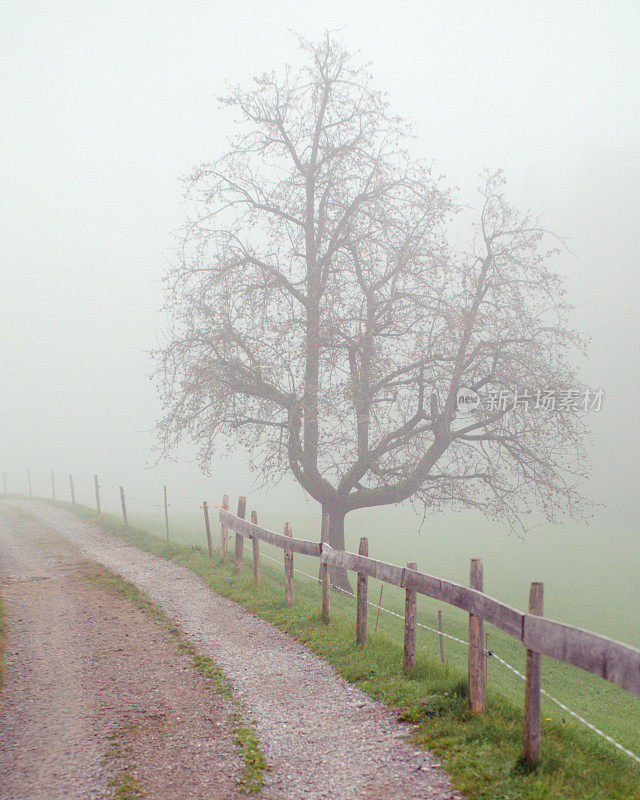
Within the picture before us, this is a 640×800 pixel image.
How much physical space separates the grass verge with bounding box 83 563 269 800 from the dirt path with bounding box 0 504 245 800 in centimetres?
3

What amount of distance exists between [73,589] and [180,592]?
2.37 m

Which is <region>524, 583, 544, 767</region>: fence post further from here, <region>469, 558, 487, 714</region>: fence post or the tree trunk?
the tree trunk

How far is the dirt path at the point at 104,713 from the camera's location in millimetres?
5027

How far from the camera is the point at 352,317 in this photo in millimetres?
16312

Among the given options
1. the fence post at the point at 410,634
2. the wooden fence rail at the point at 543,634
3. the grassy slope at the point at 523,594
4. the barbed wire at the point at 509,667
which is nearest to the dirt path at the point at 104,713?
the fence post at the point at 410,634

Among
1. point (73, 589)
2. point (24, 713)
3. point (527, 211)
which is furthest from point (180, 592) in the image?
point (527, 211)

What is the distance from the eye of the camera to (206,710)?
21.4ft

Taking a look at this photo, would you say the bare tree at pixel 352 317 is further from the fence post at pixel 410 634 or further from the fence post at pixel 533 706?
the fence post at pixel 533 706

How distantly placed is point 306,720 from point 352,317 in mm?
11503

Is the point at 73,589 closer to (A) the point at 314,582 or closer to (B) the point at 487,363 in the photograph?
(A) the point at 314,582

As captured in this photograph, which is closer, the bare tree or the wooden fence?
the wooden fence

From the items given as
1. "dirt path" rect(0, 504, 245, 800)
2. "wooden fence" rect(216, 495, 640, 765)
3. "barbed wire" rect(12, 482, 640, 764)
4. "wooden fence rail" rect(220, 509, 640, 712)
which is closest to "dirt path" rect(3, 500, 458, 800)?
"dirt path" rect(0, 504, 245, 800)

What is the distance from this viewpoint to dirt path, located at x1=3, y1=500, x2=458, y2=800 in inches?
193

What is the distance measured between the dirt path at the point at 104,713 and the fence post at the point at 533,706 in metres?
2.43
